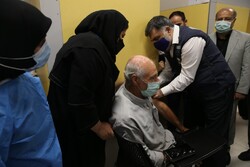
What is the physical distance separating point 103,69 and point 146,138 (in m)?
0.52

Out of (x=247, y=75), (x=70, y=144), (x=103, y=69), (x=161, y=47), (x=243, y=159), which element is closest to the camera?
(x=103, y=69)

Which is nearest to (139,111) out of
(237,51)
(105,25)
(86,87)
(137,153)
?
(137,153)

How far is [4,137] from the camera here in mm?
655

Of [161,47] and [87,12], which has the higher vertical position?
[87,12]

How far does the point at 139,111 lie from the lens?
1313mm

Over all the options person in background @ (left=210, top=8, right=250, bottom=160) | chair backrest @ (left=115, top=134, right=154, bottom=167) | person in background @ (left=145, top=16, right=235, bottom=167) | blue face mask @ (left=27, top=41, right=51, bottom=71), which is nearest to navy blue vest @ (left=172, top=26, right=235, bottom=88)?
person in background @ (left=145, top=16, right=235, bottom=167)

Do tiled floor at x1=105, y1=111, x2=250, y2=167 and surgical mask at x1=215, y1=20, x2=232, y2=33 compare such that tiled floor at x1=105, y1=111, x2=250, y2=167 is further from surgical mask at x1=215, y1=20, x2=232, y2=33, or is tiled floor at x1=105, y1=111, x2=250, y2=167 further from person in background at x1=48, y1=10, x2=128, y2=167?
surgical mask at x1=215, y1=20, x2=232, y2=33

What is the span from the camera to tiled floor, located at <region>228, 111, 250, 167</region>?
2.13 meters

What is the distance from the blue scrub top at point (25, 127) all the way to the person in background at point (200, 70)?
1.03m

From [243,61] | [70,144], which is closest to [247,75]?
[243,61]

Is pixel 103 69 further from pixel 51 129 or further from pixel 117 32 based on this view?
pixel 51 129

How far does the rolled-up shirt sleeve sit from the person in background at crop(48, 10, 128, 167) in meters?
0.57

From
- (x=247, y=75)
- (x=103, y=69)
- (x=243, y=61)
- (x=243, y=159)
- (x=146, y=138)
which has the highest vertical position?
(x=103, y=69)

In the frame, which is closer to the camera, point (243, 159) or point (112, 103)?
point (112, 103)
